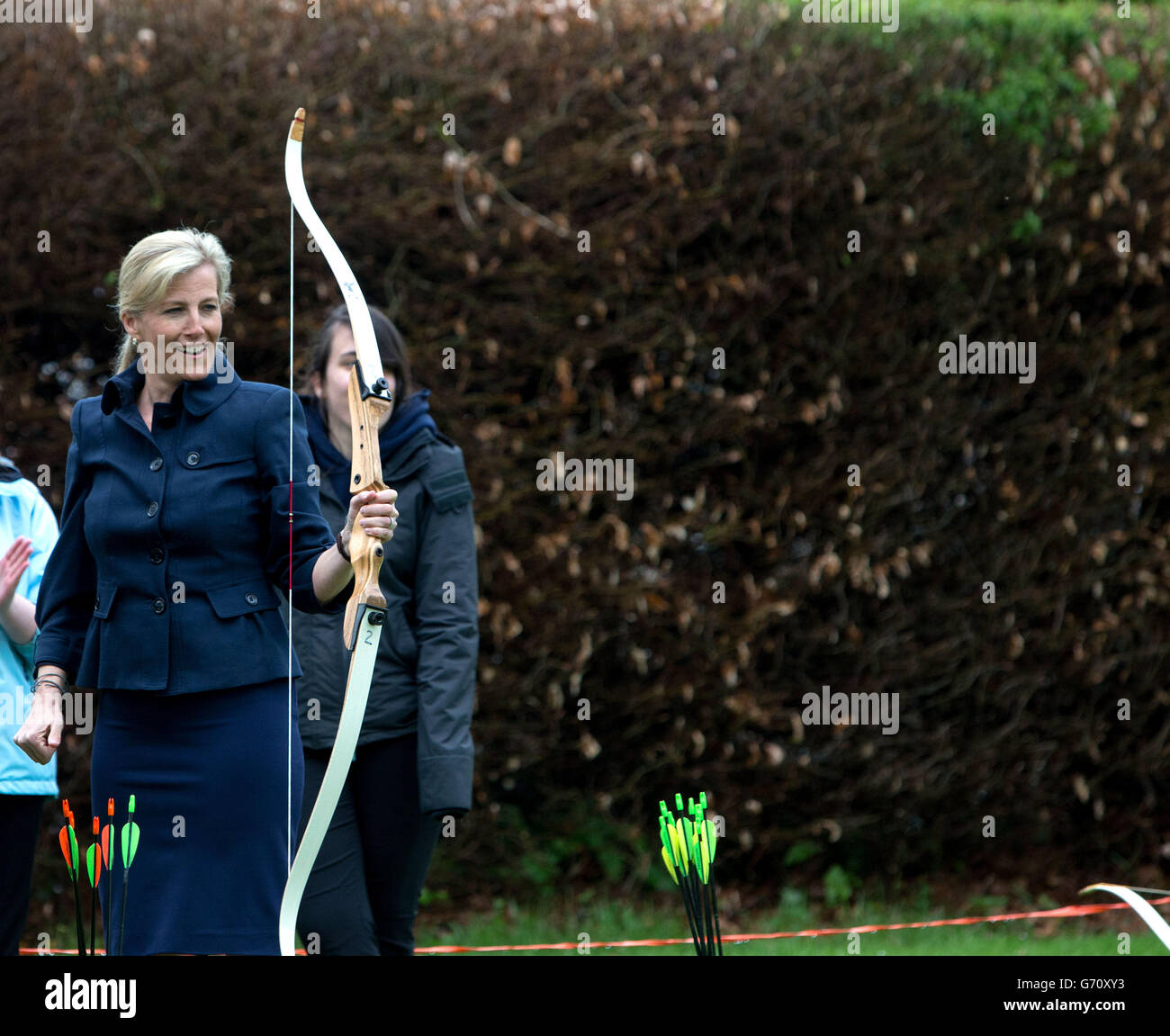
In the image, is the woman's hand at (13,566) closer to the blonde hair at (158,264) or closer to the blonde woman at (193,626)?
the blonde woman at (193,626)

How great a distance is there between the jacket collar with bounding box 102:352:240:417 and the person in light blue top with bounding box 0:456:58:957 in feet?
2.00

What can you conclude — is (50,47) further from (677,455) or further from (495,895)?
(495,895)

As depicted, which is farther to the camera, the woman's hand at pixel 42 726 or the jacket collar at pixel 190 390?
the jacket collar at pixel 190 390

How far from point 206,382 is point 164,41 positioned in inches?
127

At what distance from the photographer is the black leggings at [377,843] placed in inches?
147

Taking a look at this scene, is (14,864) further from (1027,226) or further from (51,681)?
(1027,226)

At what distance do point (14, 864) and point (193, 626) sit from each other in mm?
1026

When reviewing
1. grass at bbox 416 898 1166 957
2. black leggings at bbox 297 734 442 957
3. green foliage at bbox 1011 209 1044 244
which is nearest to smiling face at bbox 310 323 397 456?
black leggings at bbox 297 734 442 957

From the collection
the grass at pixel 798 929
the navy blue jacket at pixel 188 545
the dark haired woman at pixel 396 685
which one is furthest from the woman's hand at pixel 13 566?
the grass at pixel 798 929

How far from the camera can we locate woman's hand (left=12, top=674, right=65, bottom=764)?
2.91 m

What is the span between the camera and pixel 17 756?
347 centimetres

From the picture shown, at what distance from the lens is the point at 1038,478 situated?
6.50m

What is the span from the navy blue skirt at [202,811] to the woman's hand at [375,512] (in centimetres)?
48

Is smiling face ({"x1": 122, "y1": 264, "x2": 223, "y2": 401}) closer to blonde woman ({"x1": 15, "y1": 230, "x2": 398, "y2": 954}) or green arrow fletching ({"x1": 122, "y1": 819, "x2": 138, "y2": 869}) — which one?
blonde woman ({"x1": 15, "y1": 230, "x2": 398, "y2": 954})
